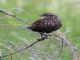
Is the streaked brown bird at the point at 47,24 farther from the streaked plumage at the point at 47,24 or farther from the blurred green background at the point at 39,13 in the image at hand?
the blurred green background at the point at 39,13

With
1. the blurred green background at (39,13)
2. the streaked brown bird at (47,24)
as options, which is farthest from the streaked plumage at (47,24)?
the blurred green background at (39,13)

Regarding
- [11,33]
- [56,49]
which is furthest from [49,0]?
[56,49]

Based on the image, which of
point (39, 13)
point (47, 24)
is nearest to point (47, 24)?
point (47, 24)

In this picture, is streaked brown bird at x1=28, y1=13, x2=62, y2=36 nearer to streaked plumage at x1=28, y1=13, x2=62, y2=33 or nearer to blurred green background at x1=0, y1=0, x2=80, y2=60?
streaked plumage at x1=28, y1=13, x2=62, y2=33

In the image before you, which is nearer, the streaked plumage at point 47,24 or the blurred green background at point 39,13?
the streaked plumage at point 47,24

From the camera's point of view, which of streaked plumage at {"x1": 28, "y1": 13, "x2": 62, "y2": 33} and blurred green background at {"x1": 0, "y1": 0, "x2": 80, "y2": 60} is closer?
streaked plumage at {"x1": 28, "y1": 13, "x2": 62, "y2": 33}

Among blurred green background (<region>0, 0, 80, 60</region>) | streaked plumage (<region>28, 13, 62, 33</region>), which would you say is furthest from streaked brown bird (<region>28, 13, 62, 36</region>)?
blurred green background (<region>0, 0, 80, 60</region>)

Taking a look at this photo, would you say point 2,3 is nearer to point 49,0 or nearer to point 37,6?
point 37,6

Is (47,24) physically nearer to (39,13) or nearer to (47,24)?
(47,24)

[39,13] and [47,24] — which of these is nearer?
[47,24]

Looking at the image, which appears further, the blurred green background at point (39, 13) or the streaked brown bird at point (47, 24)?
the blurred green background at point (39, 13)

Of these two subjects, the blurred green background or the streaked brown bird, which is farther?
the blurred green background
